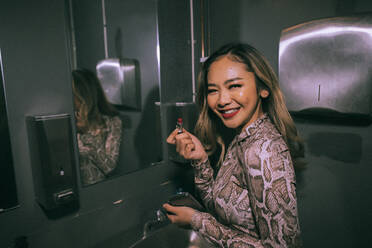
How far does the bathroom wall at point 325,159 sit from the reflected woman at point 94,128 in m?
0.79

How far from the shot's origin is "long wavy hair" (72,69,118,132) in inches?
38.5

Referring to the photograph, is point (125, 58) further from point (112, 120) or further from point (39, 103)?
point (39, 103)

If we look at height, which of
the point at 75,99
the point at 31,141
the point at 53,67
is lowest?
the point at 31,141

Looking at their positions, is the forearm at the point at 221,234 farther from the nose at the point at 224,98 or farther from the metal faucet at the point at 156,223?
the nose at the point at 224,98

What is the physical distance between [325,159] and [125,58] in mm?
1045

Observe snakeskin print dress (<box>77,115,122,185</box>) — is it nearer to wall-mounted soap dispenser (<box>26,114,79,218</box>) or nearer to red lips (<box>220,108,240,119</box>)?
wall-mounted soap dispenser (<box>26,114,79,218</box>)

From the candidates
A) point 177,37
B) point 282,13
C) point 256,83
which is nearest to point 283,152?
point 256,83

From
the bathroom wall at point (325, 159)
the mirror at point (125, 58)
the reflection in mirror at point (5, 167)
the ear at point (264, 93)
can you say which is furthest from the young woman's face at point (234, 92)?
the reflection in mirror at point (5, 167)

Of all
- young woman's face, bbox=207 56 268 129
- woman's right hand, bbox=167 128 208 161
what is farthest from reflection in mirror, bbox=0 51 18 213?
young woman's face, bbox=207 56 268 129

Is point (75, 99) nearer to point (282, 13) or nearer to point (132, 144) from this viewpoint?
point (132, 144)

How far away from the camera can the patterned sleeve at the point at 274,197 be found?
71cm

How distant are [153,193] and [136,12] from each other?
37.3 inches

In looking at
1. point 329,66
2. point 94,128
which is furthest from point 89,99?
point 329,66

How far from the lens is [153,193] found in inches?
49.5
